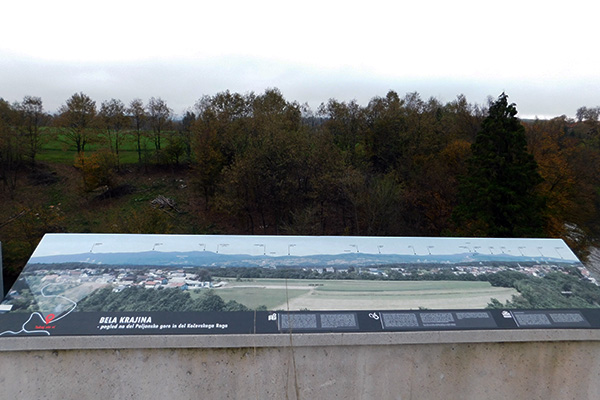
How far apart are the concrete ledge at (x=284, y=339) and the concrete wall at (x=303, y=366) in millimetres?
11

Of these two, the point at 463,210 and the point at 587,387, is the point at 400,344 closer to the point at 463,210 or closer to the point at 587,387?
the point at 587,387

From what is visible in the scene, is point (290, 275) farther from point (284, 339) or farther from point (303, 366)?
point (303, 366)

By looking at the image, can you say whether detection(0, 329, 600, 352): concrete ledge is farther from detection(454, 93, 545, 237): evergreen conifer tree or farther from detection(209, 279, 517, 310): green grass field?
detection(454, 93, 545, 237): evergreen conifer tree

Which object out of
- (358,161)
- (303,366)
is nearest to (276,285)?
(303,366)

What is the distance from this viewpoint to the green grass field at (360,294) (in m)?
4.11

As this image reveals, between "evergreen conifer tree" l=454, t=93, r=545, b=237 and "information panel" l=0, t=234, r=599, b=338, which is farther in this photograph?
"evergreen conifer tree" l=454, t=93, r=545, b=237

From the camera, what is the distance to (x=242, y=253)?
16.1ft

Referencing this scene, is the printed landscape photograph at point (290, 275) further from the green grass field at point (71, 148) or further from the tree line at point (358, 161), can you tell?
the green grass field at point (71, 148)

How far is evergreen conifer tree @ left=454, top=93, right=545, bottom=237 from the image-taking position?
12.1 metres

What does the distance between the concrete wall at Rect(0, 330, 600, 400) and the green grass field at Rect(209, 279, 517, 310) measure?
0.39 m

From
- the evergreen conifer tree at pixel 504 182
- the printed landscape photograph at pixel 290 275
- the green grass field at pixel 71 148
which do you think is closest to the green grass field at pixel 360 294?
the printed landscape photograph at pixel 290 275

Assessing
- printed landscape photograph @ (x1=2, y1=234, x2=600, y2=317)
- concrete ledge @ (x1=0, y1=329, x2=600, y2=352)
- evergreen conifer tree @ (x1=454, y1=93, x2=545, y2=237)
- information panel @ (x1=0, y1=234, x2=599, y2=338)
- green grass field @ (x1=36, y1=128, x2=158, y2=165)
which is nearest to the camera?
concrete ledge @ (x1=0, y1=329, x2=600, y2=352)

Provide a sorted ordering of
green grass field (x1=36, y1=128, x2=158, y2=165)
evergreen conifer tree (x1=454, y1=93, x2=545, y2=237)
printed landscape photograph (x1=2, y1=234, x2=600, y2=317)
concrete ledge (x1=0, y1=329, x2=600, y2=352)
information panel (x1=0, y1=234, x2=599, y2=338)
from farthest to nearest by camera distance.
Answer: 1. green grass field (x1=36, y1=128, x2=158, y2=165)
2. evergreen conifer tree (x1=454, y1=93, x2=545, y2=237)
3. printed landscape photograph (x1=2, y1=234, x2=600, y2=317)
4. information panel (x1=0, y1=234, x2=599, y2=338)
5. concrete ledge (x1=0, y1=329, x2=600, y2=352)

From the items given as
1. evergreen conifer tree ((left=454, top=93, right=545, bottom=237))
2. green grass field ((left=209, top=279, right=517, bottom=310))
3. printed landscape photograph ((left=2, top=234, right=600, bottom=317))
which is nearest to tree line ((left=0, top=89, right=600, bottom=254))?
evergreen conifer tree ((left=454, top=93, right=545, bottom=237))
